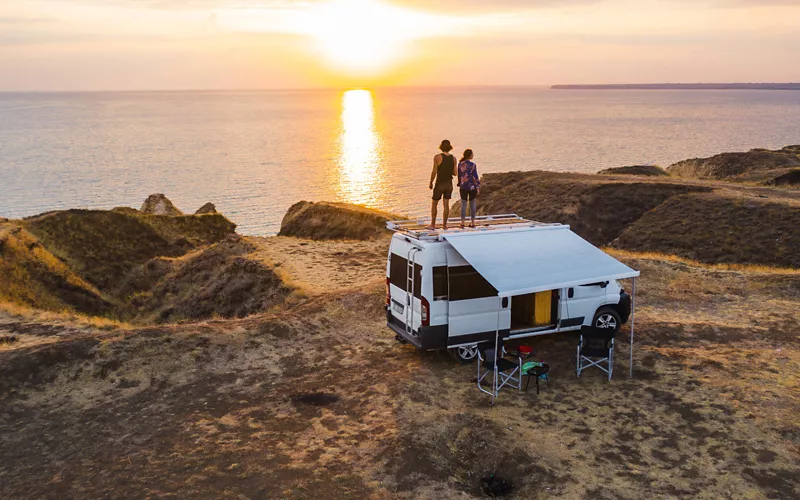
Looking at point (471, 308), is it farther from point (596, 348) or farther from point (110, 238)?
point (110, 238)

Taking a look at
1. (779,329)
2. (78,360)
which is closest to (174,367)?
(78,360)

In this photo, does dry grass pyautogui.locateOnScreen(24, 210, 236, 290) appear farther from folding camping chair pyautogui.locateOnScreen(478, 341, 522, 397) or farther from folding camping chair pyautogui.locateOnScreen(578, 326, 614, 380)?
folding camping chair pyautogui.locateOnScreen(578, 326, 614, 380)

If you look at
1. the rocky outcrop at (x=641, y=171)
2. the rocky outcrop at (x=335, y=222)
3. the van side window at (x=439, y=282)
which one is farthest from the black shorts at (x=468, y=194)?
the rocky outcrop at (x=641, y=171)

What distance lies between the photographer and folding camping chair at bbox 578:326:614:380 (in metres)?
13.3

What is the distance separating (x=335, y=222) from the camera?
134 ft

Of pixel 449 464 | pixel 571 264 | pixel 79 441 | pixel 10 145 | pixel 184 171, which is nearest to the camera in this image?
pixel 449 464

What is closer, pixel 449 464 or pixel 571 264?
pixel 449 464

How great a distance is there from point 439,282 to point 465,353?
1.89 metres

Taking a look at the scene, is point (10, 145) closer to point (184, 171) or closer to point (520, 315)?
point (184, 171)

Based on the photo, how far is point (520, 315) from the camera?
599 inches

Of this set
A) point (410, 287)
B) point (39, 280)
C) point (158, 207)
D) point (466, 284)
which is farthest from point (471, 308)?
point (158, 207)

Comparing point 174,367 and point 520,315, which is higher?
point 520,315

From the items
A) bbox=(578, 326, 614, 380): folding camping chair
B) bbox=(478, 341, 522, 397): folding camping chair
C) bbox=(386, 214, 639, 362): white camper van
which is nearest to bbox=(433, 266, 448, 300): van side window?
bbox=(386, 214, 639, 362): white camper van

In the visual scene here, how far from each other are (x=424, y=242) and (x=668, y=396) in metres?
5.79
